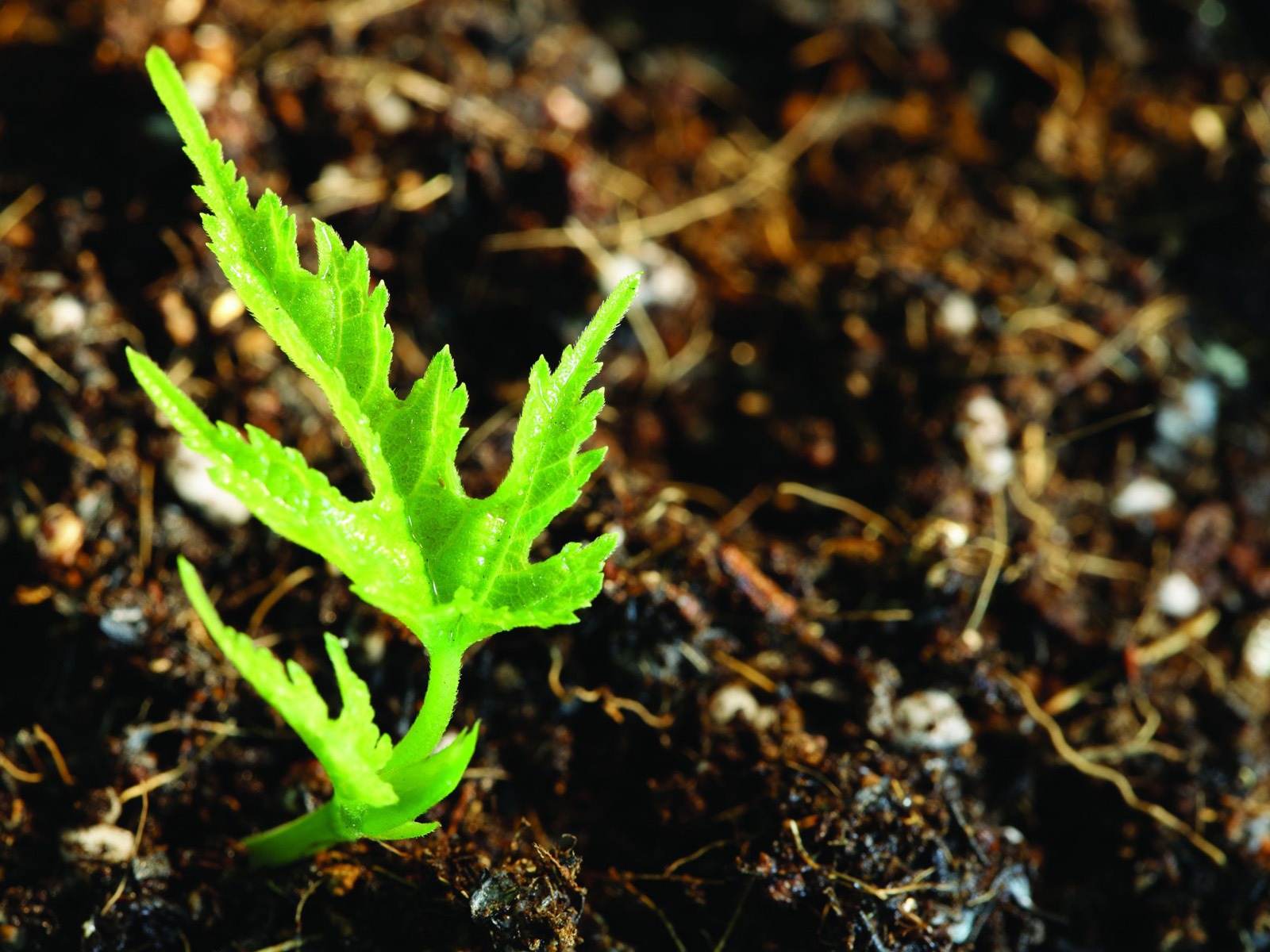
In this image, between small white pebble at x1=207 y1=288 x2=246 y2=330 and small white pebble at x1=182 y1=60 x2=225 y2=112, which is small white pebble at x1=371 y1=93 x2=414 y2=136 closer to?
small white pebble at x1=182 y1=60 x2=225 y2=112

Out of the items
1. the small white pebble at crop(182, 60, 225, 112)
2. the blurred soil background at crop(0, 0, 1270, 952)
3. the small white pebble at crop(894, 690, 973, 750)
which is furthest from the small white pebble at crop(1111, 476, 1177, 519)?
the small white pebble at crop(182, 60, 225, 112)

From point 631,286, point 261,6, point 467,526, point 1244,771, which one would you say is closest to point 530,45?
point 261,6

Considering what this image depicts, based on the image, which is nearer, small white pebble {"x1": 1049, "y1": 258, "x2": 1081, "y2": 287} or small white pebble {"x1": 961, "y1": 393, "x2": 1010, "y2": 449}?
small white pebble {"x1": 961, "y1": 393, "x2": 1010, "y2": 449}

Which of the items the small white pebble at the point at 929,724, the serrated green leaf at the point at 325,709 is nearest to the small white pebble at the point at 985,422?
the small white pebble at the point at 929,724

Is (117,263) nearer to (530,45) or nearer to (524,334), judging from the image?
(524,334)

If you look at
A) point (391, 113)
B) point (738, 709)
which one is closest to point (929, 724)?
point (738, 709)

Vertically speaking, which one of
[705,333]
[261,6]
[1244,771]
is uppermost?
[261,6]
